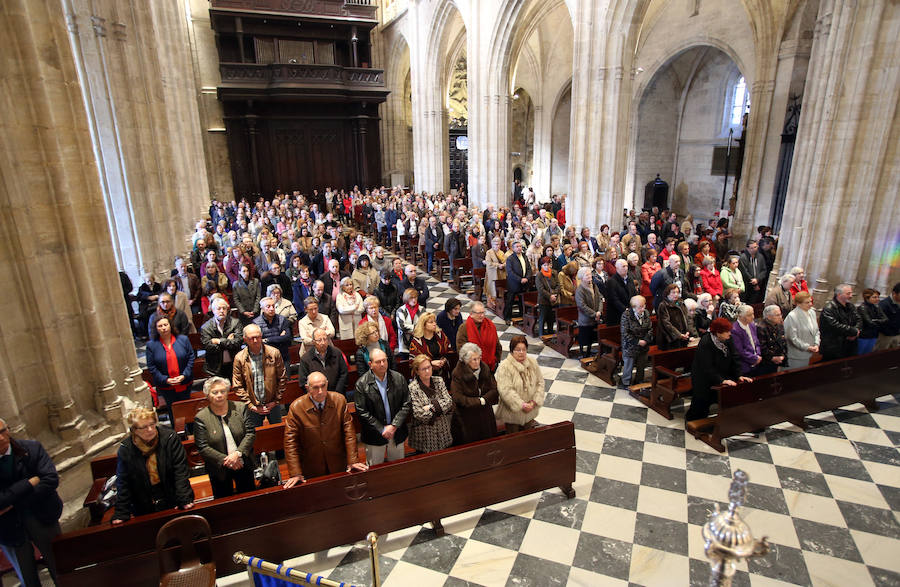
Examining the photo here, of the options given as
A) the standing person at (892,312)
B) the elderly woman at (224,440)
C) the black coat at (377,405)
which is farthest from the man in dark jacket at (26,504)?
the standing person at (892,312)

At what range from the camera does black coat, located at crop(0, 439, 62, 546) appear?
11.1 ft

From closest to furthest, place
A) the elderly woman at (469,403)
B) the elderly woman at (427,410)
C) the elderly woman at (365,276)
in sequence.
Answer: the elderly woman at (427,410) < the elderly woman at (469,403) < the elderly woman at (365,276)

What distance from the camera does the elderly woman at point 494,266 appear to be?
9.81 meters

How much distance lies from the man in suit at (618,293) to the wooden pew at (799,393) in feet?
7.20

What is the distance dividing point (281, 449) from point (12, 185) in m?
3.26

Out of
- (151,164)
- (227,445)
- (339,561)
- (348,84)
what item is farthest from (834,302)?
(348,84)

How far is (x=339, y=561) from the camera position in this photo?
4.10m

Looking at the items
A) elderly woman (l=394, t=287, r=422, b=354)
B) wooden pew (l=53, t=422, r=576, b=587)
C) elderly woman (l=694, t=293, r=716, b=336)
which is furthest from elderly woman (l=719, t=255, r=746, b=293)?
elderly woman (l=394, t=287, r=422, b=354)

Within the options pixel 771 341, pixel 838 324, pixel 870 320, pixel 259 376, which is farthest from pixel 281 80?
pixel 870 320

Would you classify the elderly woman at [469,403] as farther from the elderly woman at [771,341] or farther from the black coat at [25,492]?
→ the elderly woman at [771,341]

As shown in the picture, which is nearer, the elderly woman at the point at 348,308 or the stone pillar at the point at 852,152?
the elderly woman at the point at 348,308

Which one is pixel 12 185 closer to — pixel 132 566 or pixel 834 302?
pixel 132 566

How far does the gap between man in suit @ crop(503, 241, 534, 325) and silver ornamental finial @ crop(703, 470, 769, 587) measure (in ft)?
24.0

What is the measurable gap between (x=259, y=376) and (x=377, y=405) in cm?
149
